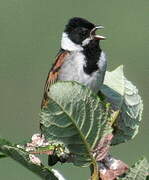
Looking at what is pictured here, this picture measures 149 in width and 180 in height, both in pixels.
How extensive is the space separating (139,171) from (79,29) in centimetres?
224

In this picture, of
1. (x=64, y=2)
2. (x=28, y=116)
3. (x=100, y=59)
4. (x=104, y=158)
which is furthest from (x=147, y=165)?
(x=64, y=2)

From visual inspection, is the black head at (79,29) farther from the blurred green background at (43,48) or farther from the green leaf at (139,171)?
the green leaf at (139,171)

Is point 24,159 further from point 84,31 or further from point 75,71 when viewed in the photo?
point 84,31

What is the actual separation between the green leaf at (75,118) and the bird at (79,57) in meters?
1.81

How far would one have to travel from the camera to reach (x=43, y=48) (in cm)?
781

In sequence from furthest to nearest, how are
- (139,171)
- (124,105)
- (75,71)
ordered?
(75,71) < (124,105) < (139,171)

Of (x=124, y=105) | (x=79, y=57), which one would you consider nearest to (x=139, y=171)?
(x=124, y=105)

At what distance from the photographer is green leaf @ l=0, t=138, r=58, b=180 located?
1070 millimetres

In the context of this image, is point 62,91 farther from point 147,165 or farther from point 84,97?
point 147,165

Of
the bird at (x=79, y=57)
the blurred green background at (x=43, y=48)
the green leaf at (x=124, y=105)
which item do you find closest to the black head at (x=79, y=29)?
the bird at (x=79, y=57)

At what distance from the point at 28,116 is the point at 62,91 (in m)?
5.27

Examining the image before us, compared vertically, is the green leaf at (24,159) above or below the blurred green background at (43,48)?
above

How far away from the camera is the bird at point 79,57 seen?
3070mm

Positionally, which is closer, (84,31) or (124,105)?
(124,105)
